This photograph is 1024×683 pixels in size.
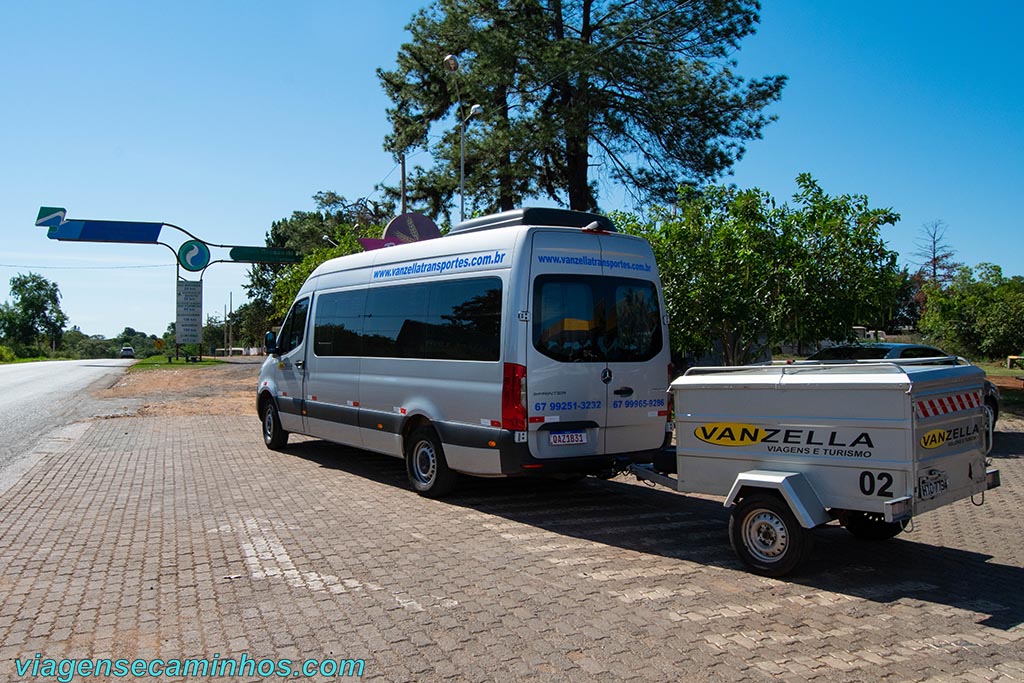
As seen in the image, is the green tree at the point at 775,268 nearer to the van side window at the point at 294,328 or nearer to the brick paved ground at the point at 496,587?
the brick paved ground at the point at 496,587

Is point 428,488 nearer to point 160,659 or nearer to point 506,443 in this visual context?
point 506,443

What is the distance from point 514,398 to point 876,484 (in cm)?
312

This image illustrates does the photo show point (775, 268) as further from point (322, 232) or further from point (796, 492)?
point (322, 232)

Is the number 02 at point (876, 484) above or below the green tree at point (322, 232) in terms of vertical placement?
below

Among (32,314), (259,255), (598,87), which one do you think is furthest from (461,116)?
(32,314)

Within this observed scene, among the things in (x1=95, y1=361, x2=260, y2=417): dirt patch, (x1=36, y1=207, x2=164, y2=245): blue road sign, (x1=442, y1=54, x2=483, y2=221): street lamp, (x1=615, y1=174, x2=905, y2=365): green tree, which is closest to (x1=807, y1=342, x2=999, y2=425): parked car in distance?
(x1=615, y1=174, x2=905, y2=365): green tree

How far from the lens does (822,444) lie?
5.39 meters

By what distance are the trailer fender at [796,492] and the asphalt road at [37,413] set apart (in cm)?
822

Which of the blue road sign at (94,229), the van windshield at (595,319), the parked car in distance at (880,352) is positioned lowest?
the parked car in distance at (880,352)

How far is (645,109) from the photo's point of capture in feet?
64.3

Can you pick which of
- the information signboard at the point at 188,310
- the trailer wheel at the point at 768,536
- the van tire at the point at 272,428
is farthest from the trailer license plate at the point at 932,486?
the information signboard at the point at 188,310

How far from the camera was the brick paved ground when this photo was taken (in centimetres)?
425

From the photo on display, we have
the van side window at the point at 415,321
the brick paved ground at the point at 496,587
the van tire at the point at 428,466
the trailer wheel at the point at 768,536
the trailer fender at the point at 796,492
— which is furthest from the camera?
the van tire at the point at 428,466

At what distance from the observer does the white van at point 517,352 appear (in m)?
7.22
